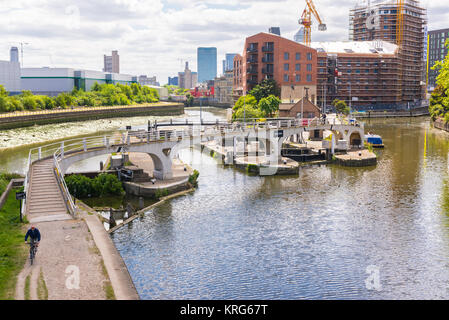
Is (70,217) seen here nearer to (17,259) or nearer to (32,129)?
(17,259)

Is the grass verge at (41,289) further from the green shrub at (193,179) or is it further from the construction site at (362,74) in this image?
the construction site at (362,74)

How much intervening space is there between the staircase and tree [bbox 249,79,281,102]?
96697 mm

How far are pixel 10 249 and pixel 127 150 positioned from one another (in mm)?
Result: 22846

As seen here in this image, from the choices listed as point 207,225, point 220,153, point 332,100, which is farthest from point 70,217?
point 332,100

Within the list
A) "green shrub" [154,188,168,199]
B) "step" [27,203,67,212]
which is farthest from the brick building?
"step" [27,203,67,212]

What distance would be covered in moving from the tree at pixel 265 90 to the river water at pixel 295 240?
75.6 meters

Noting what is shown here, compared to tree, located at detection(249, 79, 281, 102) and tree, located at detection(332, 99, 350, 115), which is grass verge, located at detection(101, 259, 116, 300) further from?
tree, located at detection(332, 99, 350, 115)

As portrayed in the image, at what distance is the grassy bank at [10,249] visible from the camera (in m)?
22.8

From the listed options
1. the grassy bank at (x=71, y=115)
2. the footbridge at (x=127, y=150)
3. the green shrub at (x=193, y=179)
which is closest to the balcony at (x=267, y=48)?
the grassy bank at (x=71, y=115)

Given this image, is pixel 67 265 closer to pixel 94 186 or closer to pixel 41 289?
pixel 41 289

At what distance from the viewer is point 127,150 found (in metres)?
49.1

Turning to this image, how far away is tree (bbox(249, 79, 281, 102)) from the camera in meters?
133

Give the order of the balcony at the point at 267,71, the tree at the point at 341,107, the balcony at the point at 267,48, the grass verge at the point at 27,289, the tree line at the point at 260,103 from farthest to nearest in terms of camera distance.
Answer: the tree at the point at 341,107
the balcony at the point at 267,71
the balcony at the point at 267,48
the tree line at the point at 260,103
the grass verge at the point at 27,289
